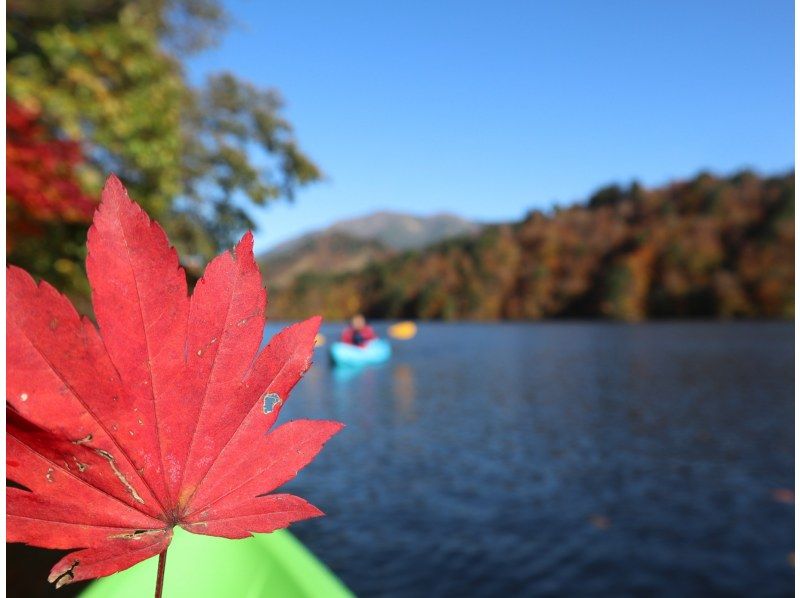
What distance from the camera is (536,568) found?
7848mm

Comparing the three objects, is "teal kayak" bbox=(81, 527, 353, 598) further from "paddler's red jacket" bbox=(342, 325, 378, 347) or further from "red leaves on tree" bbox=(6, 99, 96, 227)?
"paddler's red jacket" bbox=(342, 325, 378, 347)

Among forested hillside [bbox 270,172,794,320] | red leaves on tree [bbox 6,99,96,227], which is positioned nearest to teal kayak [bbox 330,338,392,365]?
forested hillside [bbox 270,172,794,320]

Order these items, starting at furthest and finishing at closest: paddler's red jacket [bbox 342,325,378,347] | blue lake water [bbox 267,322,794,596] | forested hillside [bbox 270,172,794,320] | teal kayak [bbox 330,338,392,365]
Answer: forested hillside [bbox 270,172,794,320] < paddler's red jacket [bbox 342,325,378,347] < teal kayak [bbox 330,338,392,365] < blue lake water [bbox 267,322,794,596]

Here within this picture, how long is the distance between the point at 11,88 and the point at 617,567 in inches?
319

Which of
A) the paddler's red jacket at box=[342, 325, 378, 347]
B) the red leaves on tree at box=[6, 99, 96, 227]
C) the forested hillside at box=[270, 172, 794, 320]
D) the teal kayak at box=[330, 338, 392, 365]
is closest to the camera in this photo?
the red leaves on tree at box=[6, 99, 96, 227]

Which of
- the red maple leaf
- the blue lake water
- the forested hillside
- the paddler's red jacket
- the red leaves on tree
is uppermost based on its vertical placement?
the forested hillside

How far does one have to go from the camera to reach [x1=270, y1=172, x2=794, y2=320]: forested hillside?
2090 inches

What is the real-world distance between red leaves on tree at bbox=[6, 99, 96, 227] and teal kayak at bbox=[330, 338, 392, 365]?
2296 centimetres

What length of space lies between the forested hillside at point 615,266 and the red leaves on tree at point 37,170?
45723 mm

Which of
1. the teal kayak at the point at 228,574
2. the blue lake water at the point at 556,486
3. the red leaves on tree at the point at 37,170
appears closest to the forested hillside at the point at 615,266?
the blue lake water at the point at 556,486

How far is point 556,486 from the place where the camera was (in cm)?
1120

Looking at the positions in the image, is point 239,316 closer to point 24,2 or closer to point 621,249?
point 24,2

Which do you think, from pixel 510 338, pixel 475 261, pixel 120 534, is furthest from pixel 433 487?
pixel 475 261

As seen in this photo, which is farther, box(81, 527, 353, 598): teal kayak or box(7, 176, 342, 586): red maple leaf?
box(81, 527, 353, 598): teal kayak
